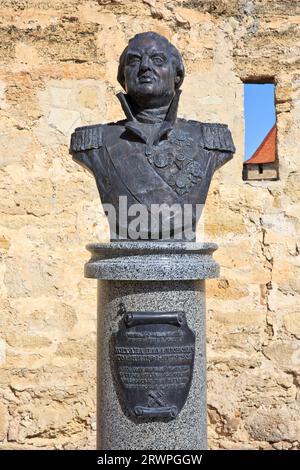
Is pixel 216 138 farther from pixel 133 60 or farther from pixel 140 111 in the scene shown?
pixel 133 60

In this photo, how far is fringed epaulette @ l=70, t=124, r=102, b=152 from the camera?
8.68ft

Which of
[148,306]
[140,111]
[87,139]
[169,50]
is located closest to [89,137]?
[87,139]

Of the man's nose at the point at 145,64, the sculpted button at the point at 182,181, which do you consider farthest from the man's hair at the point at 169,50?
the sculpted button at the point at 182,181

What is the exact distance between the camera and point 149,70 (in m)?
2.55

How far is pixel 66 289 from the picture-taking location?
4016 mm

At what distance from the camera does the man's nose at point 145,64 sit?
254cm

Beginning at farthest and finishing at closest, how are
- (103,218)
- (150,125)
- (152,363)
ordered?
(103,218), (150,125), (152,363)

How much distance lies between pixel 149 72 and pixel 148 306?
3.44 ft

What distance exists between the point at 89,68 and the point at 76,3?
0.49 metres

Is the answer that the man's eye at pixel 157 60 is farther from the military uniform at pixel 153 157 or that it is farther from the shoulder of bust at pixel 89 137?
the shoulder of bust at pixel 89 137

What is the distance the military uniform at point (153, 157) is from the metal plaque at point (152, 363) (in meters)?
0.50

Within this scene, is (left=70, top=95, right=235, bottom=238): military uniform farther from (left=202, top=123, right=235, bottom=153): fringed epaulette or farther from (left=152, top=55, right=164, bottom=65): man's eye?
(left=152, top=55, right=164, bottom=65): man's eye
